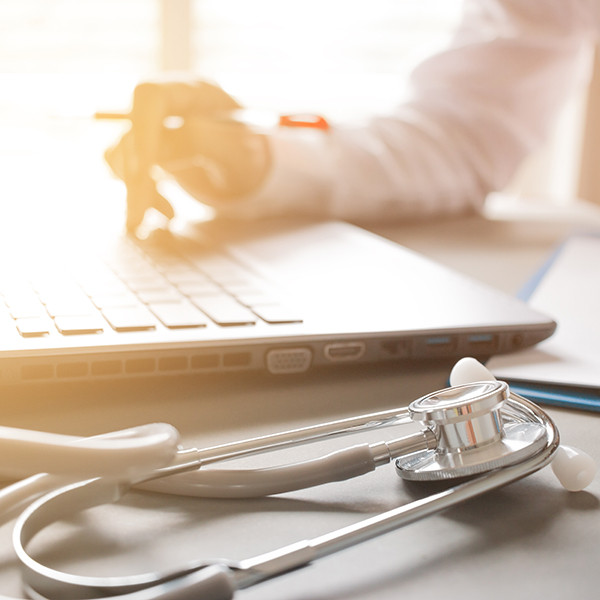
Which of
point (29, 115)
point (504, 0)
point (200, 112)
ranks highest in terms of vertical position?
point (504, 0)

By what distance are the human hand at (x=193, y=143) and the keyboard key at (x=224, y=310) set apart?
38cm

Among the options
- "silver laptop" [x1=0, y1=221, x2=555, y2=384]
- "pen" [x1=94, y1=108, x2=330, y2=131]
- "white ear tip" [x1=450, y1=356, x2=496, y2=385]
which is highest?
"pen" [x1=94, y1=108, x2=330, y2=131]

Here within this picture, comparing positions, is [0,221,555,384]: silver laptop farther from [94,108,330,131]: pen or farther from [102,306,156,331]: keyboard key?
[94,108,330,131]: pen

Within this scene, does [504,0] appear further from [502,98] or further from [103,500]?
[103,500]

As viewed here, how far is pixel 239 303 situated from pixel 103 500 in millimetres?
215

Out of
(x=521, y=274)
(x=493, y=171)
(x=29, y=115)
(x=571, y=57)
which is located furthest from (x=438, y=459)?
(x=29, y=115)

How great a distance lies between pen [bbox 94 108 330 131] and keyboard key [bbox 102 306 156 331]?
38 cm

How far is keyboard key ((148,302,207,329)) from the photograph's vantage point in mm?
420

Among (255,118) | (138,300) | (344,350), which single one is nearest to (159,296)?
(138,300)

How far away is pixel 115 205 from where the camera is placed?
3.14ft

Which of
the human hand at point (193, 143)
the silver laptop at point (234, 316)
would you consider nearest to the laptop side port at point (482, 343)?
the silver laptop at point (234, 316)

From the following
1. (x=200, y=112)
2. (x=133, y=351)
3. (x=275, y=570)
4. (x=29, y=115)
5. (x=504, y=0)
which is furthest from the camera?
(x=29, y=115)

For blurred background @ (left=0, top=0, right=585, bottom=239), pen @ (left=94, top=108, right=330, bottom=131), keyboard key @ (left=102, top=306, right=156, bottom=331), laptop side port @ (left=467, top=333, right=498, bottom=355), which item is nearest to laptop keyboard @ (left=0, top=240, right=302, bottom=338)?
keyboard key @ (left=102, top=306, right=156, bottom=331)

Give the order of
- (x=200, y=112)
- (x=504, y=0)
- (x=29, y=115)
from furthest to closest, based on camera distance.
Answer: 1. (x=29, y=115)
2. (x=504, y=0)
3. (x=200, y=112)
